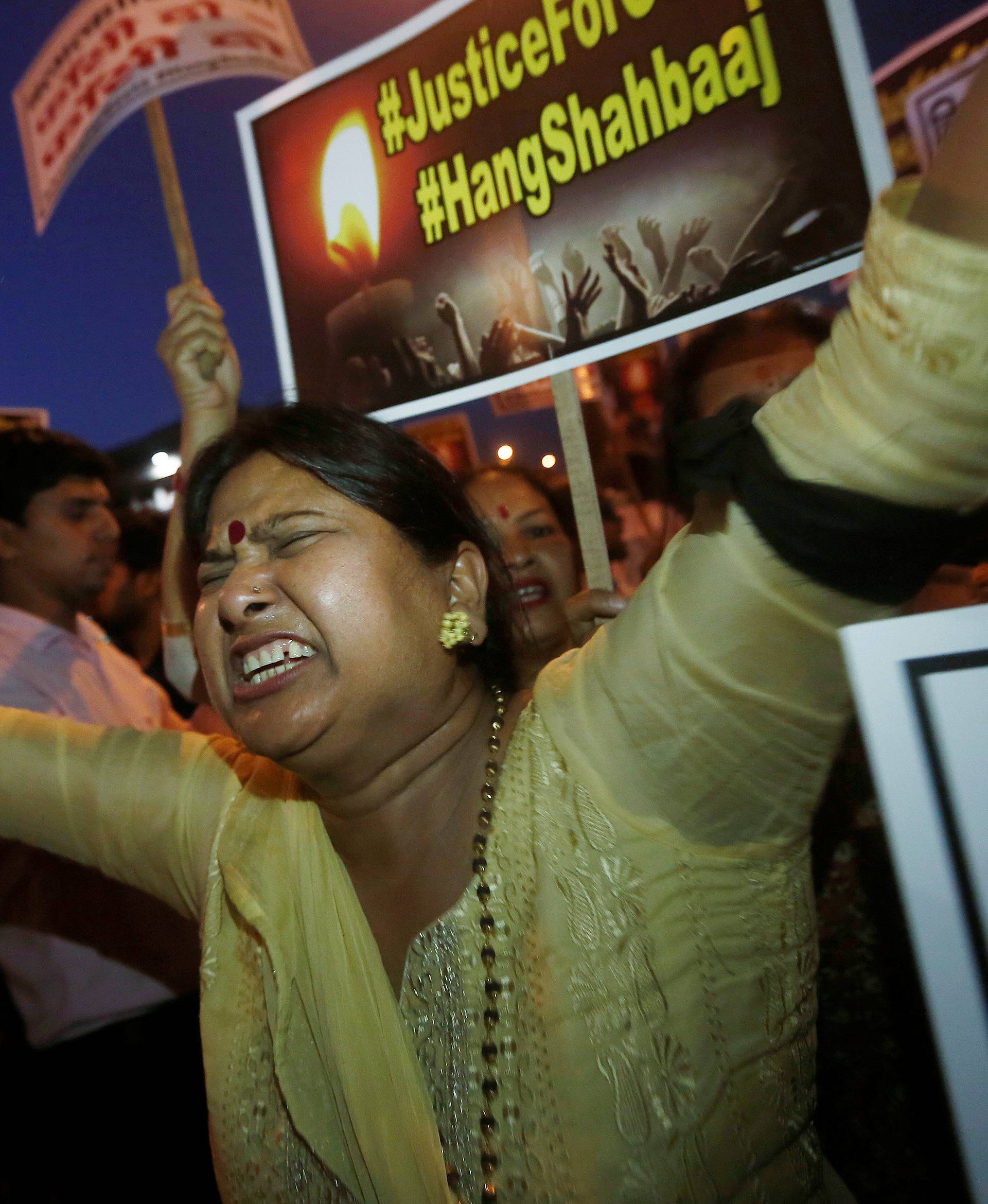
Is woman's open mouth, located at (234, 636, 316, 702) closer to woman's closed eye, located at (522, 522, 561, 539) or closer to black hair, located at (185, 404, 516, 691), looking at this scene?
black hair, located at (185, 404, 516, 691)

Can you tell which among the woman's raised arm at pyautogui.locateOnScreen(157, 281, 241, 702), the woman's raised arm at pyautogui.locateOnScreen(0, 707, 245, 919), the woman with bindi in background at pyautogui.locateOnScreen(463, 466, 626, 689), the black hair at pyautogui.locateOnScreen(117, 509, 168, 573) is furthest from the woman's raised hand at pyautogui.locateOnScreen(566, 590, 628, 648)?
the black hair at pyautogui.locateOnScreen(117, 509, 168, 573)

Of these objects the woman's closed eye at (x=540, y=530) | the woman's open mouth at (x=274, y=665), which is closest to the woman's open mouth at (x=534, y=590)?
the woman's closed eye at (x=540, y=530)

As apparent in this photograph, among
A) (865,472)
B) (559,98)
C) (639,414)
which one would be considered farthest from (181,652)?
(865,472)

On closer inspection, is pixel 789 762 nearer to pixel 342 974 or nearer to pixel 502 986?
pixel 502 986

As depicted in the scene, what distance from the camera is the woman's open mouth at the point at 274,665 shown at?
3.75 ft

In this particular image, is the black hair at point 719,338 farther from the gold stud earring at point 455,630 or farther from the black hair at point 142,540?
the black hair at point 142,540

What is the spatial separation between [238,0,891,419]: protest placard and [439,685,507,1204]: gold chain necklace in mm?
851

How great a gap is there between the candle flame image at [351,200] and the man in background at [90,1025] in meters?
1.41

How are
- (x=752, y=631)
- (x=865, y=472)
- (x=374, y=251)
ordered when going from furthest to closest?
→ (x=374, y=251), (x=752, y=631), (x=865, y=472)

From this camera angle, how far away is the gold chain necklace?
3.31ft

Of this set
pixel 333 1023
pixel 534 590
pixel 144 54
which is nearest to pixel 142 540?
pixel 144 54

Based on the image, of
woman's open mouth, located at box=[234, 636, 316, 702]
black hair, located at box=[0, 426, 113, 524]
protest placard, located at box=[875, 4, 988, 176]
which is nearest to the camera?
woman's open mouth, located at box=[234, 636, 316, 702]

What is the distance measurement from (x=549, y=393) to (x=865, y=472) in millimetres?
1299

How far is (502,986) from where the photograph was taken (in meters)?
1.05
